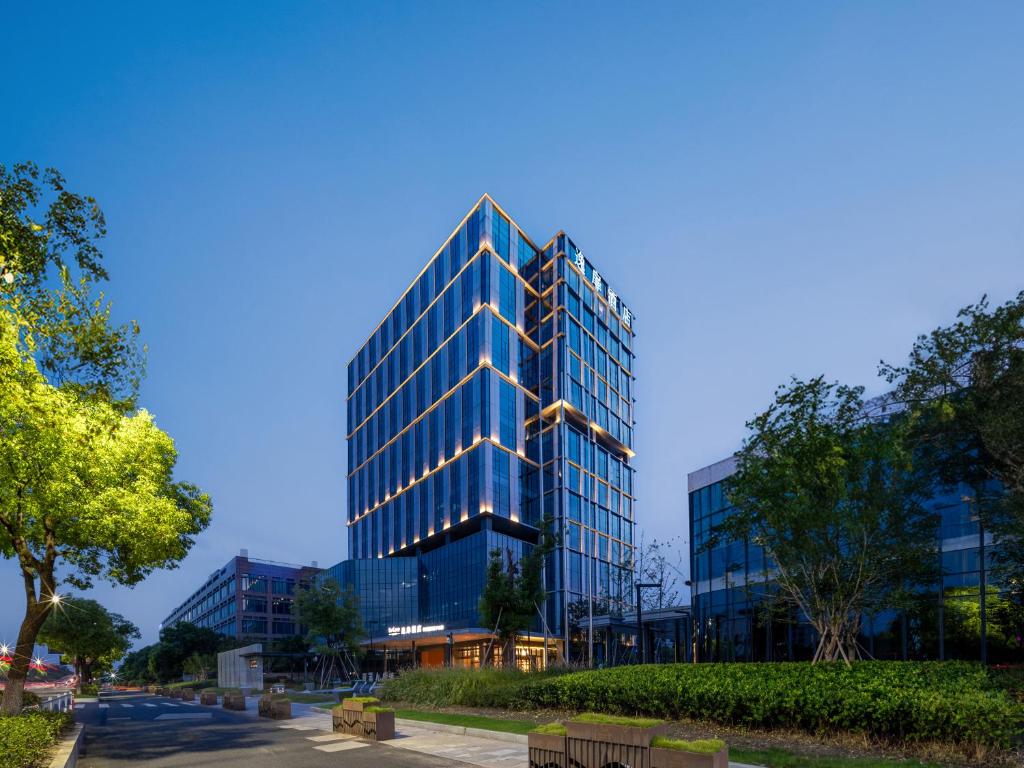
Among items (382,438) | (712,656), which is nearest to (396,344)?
(382,438)

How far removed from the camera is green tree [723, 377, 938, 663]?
17.7 metres

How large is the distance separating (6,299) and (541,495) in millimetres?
81701

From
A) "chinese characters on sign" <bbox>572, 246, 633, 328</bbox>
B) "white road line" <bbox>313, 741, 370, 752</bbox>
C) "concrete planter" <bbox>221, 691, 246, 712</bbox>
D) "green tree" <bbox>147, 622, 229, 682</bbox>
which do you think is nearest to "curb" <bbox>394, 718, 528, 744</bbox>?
"white road line" <bbox>313, 741, 370, 752</bbox>

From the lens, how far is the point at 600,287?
114 metres

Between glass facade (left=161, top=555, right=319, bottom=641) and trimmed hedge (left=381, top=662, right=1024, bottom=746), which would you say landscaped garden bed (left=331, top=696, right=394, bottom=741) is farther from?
glass facade (left=161, top=555, right=319, bottom=641)

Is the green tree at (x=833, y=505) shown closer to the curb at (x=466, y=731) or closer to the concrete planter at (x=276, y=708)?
the curb at (x=466, y=731)

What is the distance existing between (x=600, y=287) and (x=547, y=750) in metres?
105

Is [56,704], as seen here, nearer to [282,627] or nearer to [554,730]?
[554,730]

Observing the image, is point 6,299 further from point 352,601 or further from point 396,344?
point 396,344

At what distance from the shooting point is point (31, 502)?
53.3 feet

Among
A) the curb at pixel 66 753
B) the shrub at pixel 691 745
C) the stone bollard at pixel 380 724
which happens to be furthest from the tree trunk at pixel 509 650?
the shrub at pixel 691 745

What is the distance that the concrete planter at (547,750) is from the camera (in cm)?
1188

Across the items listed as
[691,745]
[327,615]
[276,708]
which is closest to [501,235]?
[327,615]

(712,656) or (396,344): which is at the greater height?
(396,344)
